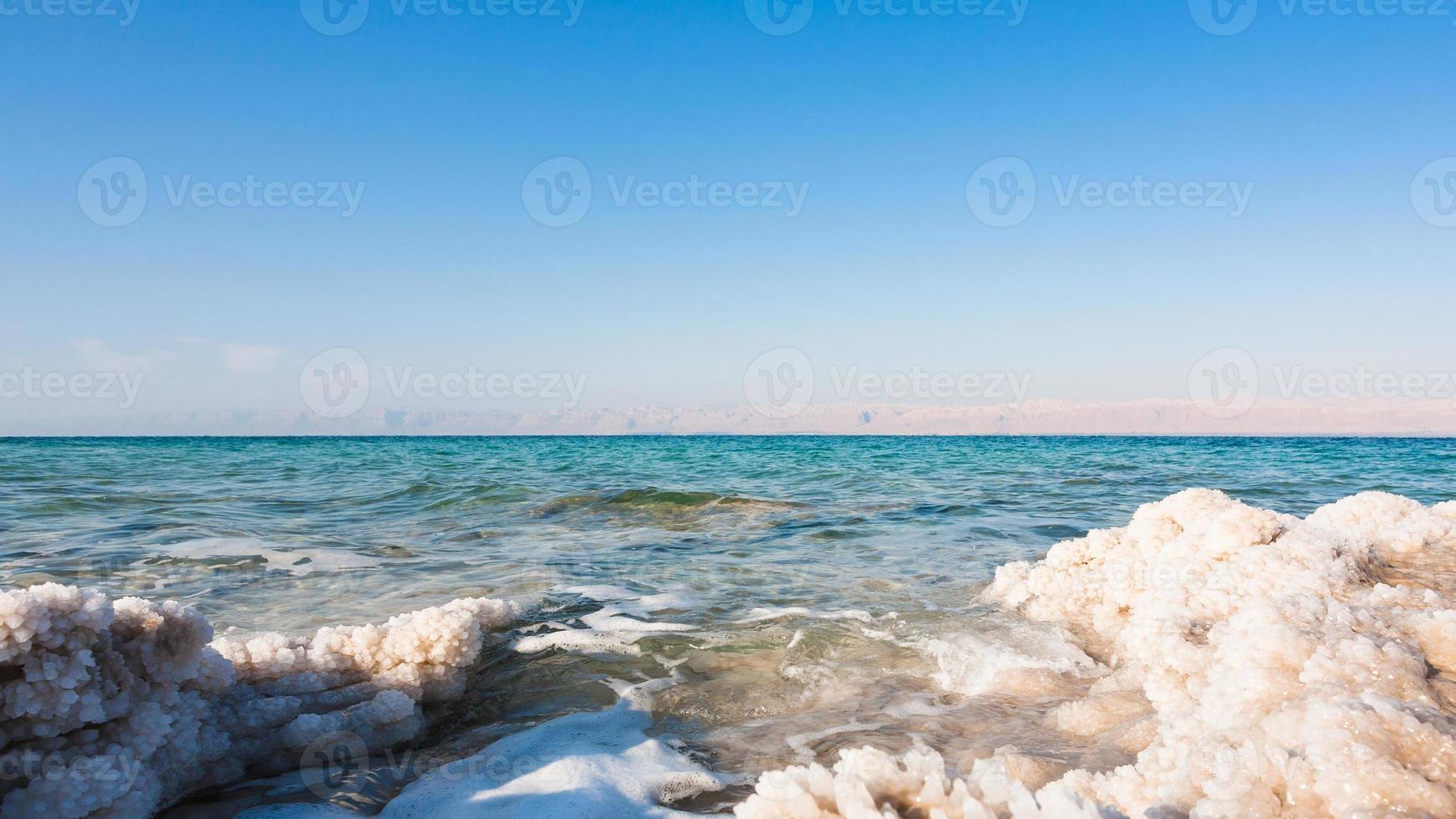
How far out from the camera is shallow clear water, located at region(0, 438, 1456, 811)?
3578 millimetres

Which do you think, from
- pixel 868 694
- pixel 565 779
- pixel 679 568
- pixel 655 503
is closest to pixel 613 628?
pixel 868 694

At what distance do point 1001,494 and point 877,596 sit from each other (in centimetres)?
820

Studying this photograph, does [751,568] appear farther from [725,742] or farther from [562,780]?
[562,780]

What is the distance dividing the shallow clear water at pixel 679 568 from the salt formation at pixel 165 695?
390 mm

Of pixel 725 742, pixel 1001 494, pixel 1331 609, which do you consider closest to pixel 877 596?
pixel 725 742

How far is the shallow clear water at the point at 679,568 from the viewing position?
3578mm

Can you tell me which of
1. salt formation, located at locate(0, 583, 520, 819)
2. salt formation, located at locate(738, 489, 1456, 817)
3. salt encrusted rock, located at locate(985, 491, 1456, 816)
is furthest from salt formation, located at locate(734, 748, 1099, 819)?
salt formation, located at locate(0, 583, 520, 819)

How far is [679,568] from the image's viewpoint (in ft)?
23.5

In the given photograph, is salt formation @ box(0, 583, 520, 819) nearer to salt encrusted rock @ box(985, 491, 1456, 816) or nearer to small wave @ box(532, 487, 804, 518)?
salt encrusted rock @ box(985, 491, 1456, 816)

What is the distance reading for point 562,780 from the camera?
111 inches

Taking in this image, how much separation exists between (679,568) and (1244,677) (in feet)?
17.1

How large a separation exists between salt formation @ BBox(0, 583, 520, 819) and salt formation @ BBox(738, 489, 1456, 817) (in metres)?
2.07

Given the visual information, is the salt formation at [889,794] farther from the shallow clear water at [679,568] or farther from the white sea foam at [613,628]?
the white sea foam at [613,628]

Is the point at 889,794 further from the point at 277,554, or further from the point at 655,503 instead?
the point at 655,503
